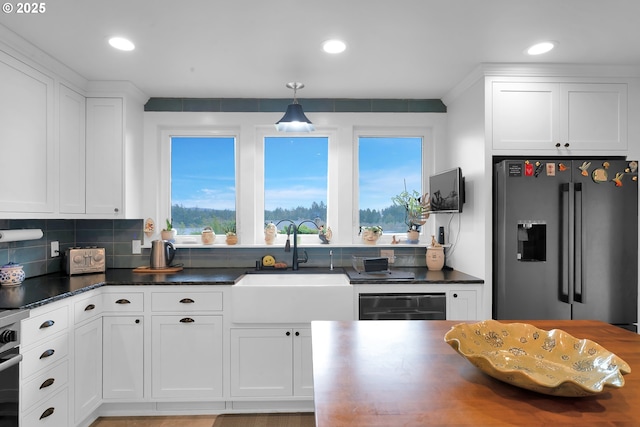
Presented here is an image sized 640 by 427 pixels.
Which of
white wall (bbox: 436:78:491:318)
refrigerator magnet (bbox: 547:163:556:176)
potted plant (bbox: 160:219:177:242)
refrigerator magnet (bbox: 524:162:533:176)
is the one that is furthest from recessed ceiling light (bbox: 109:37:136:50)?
refrigerator magnet (bbox: 547:163:556:176)

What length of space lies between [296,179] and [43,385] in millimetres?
2278

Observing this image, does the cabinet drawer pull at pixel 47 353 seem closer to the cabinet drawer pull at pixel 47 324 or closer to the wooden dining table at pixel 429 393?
the cabinet drawer pull at pixel 47 324

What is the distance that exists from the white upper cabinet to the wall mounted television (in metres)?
0.42

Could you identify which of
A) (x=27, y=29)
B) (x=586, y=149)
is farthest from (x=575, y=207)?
(x=27, y=29)

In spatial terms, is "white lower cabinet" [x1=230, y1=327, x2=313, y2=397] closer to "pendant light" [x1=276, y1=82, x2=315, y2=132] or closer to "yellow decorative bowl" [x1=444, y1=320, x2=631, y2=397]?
"pendant light" [x1=276, y1=82, x2=315, y2=132]

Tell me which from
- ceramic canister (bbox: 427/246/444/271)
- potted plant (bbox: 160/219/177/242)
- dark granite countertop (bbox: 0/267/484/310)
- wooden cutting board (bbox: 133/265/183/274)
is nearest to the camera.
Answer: dark granite countertop (bbox: 0/267/484/310)

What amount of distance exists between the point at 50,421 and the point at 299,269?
72.8 inches

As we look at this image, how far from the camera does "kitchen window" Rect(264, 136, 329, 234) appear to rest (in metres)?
3.44

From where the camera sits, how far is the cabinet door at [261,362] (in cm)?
264

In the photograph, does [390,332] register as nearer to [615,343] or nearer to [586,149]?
[615,343]

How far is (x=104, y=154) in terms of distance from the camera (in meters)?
2.92

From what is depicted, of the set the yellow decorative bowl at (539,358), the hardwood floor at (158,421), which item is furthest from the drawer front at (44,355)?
the yellow decorative bowl at (539,358)

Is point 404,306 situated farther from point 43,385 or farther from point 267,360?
point 43,385

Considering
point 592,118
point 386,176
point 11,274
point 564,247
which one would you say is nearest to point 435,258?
point 386,176
